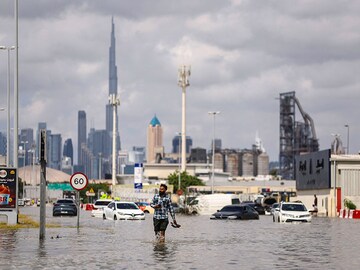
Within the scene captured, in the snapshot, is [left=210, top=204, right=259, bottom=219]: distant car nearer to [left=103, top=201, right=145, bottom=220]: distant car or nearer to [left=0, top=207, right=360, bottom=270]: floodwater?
[left=103, top=201, right=145, bottom=220]: distant car

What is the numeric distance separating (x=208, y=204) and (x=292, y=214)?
30.5 metres

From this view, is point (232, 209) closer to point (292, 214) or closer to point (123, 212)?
point (123, 212)

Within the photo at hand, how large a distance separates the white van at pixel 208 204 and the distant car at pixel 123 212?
75.0ft

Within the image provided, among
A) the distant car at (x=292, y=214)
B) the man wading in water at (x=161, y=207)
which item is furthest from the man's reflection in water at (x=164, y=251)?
the distant car at (x=292, y=214)

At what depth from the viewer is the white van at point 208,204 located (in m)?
83.8

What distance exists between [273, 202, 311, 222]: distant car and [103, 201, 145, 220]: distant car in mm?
8460

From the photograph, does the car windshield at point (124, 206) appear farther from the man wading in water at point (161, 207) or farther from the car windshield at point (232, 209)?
the man wading in water at point (161, 207)

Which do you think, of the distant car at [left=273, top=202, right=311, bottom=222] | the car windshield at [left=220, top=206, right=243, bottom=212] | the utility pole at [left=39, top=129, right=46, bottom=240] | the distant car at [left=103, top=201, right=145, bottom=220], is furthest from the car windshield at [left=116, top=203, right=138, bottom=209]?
the utility pole at [left=39, top=129, right=46, bottom=240]

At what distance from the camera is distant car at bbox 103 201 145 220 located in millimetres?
58312

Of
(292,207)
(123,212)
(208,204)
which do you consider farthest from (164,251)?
(208,204)

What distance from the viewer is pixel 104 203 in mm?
73562

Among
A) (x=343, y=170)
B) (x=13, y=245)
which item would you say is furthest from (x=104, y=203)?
(x=13, y=245)

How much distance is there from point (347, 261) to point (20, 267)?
7.59 meters

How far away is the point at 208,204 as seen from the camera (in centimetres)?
8562
